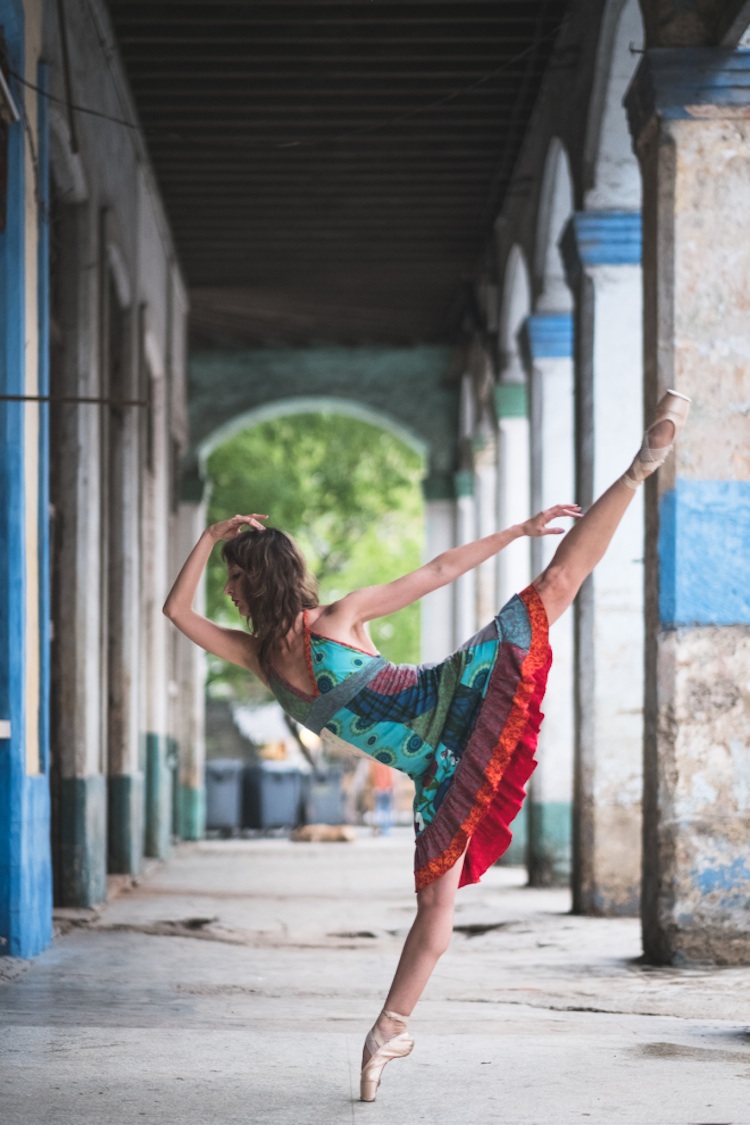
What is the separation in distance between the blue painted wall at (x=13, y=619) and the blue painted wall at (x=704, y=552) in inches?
Answer: 107

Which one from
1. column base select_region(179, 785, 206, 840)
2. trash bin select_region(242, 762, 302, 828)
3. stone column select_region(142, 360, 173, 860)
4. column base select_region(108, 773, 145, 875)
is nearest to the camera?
column base select_region(108, 773, 145, 875)

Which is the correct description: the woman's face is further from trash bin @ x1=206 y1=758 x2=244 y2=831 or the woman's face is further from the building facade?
trash bin @ x1=206 y1=758 x2=244 y2=831

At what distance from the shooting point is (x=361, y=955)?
7699 millimetres

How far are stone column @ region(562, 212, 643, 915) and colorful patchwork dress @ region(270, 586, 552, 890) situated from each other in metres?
5.60

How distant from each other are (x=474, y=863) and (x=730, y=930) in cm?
305

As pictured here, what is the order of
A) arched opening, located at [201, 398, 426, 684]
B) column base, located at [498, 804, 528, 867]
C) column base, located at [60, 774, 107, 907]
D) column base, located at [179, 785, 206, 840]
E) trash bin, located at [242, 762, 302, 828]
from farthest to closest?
arched opening, located at [201, 398, 426, 684]
trash bin, located at [242, 762, 302, 828]
column base, located at [179, 785, 206, 840]
column base, located at [498, 804, 528, 867]
column base, located at [60, 774, 107, 907]

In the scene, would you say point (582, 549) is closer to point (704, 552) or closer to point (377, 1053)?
point (377, 1053)

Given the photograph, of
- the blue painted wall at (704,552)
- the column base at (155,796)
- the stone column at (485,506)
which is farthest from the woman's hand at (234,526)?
the stone column at (485,506)

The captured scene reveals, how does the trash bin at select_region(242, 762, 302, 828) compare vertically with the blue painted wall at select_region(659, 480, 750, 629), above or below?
below

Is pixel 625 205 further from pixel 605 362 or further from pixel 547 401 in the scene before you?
pixel 547 401

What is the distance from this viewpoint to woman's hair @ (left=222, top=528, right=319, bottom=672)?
13.9ft

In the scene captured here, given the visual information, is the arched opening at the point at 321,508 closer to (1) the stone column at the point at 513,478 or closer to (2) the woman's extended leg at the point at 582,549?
(1) the stone column at the point at 513,478

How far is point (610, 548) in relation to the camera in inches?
385

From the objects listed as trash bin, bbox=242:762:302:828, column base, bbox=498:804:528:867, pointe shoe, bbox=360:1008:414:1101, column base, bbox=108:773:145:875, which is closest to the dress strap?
pointe shoe, bbox=360:1008:414:1101
